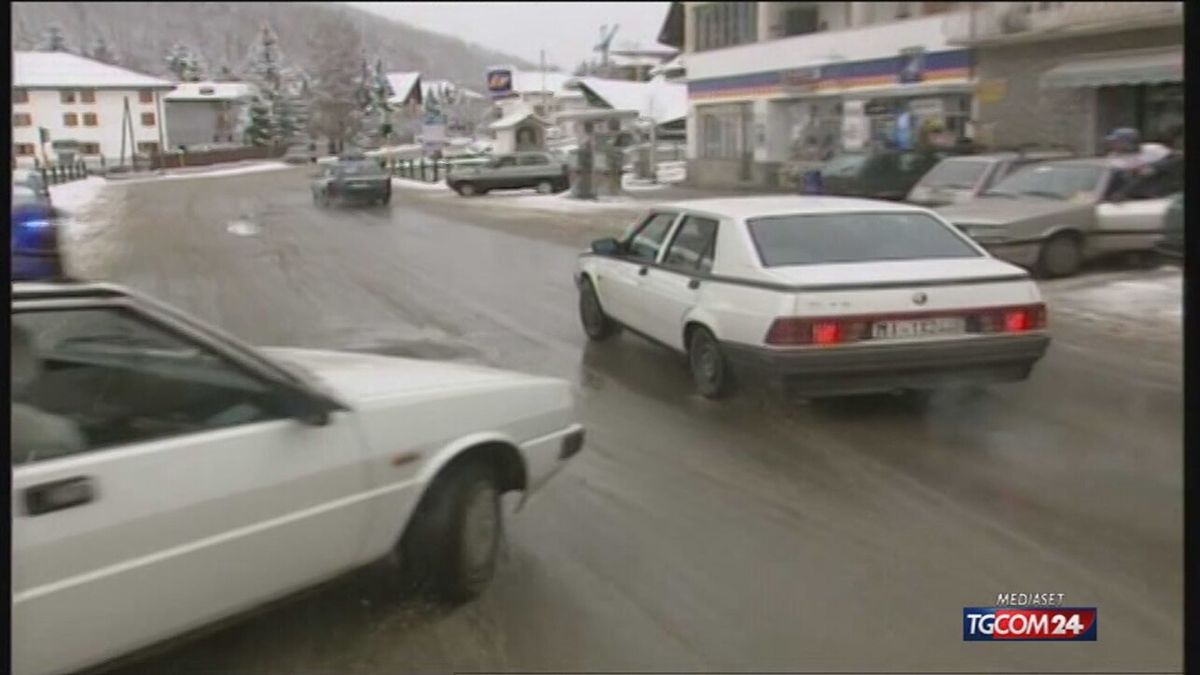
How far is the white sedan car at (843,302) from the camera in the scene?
219 inches

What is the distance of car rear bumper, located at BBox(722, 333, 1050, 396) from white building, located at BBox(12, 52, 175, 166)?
10.4ft

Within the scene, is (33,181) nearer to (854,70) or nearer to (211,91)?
(211,91)

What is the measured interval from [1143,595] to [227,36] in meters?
3.12

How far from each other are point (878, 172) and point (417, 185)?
1410 cm

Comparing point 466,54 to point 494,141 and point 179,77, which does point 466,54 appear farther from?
point 494,141

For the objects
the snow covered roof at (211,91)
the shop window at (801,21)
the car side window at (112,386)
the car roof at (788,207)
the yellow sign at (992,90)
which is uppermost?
the shop window at (801,21)

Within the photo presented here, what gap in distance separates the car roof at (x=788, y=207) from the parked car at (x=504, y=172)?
992 mm

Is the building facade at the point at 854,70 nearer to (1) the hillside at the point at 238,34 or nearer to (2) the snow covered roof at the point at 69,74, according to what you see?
Result: (1) the hillside at the point at 238,34

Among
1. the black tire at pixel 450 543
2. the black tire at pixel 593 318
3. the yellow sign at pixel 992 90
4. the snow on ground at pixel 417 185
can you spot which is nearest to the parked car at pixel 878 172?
the yellow sign at pixel 992 90

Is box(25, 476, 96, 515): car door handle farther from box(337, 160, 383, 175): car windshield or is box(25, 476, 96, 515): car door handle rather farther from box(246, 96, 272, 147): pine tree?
box(337, 160, 383, 175): car windshield

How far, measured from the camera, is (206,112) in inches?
139

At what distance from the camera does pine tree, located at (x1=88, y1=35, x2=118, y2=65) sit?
3004 mm

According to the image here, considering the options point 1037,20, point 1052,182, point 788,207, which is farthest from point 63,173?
point 1037,20

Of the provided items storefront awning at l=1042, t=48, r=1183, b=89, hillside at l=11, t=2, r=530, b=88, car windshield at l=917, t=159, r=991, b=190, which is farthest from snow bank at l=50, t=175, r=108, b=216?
storefront awning at l=1042, t=48, r=1183, b=89
